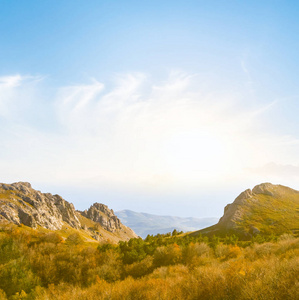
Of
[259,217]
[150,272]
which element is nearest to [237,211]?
[259,217]

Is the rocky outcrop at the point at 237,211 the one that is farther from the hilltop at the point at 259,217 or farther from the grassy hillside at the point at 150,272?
the grassy hillside at the point at 150,272

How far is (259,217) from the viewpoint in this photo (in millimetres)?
159375

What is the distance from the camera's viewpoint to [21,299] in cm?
4856

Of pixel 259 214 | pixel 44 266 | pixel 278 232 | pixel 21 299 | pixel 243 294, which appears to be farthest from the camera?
pixel 259 214

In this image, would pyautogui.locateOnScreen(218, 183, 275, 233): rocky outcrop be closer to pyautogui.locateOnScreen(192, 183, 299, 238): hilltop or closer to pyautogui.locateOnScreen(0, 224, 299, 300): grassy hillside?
pyautogui.locateOnScreen(192, 183, 299, 238): hilltop

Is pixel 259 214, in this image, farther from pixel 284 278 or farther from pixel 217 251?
pixel 284 278

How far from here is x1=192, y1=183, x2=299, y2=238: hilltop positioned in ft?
454

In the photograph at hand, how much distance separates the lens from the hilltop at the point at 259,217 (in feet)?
454

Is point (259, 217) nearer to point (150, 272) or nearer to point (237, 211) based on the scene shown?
point (237, 211)

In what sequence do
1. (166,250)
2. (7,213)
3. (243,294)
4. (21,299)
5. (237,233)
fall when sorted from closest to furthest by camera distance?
1. (243,294)
2. (21,299)
3. (166,250)
4. (237,233)
5. (7,213)

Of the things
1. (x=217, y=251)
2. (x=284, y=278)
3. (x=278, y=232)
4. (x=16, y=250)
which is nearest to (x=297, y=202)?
(x=278, y=232)

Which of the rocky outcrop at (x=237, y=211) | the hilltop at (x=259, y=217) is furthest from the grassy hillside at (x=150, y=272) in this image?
the rocky outcrop at (x=237, y=211)

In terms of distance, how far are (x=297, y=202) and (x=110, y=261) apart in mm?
198645

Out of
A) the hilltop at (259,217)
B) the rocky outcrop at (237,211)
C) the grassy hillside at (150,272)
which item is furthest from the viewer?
the rocky outcrop at (237,211)
